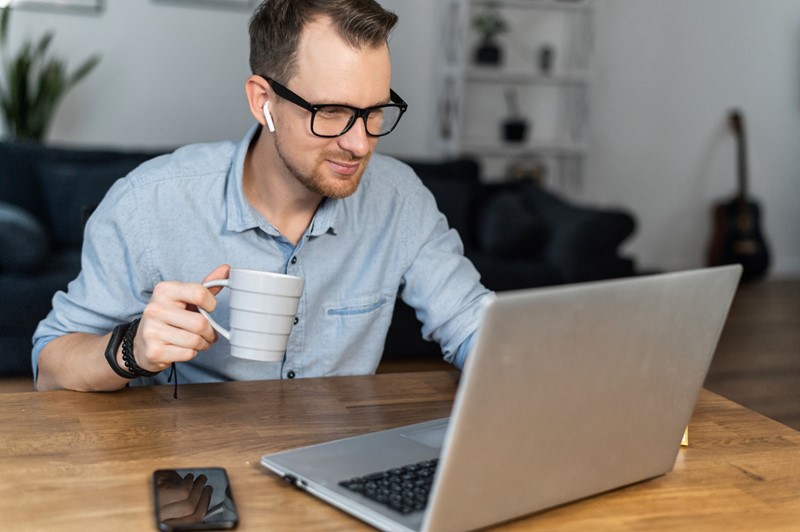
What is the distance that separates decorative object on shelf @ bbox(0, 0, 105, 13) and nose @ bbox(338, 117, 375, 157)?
3687 millimetres

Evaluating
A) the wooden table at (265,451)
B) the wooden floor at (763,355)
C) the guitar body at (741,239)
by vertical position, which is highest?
the wooden table at (265,451)

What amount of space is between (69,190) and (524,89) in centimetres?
289

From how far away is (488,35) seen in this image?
5.21 m

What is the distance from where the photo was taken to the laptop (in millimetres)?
731

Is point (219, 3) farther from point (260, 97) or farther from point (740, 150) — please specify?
point (260, 97)

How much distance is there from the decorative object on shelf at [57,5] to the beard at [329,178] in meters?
3.61

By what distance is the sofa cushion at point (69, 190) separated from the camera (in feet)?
12.2

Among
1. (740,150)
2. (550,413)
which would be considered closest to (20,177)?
(550,413)

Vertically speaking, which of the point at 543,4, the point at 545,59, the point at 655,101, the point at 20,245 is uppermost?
the point at 543,4

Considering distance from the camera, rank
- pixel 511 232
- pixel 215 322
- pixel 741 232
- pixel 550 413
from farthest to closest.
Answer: pixel 741 232, pixel 511 232, pixel 215 322, pixel 550 413

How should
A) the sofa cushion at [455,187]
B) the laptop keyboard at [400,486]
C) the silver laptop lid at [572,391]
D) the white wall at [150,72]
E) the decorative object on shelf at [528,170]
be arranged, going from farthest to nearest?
the decorative object on shelf at [528,170] < the white wall at [150,72] < the sofa cushion at [455,187] < the laptop keyboard at [400,486] < the silver laptop lid at [572,391]

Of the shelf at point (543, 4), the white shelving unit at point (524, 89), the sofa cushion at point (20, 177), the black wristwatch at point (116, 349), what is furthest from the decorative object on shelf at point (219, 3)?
the black wristwatch at point (116, 349)

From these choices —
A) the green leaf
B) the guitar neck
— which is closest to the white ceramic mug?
the green leaf

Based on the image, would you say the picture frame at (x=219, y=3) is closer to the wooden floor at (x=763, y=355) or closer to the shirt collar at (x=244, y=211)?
the wooden floor at (x=763, y=355)
